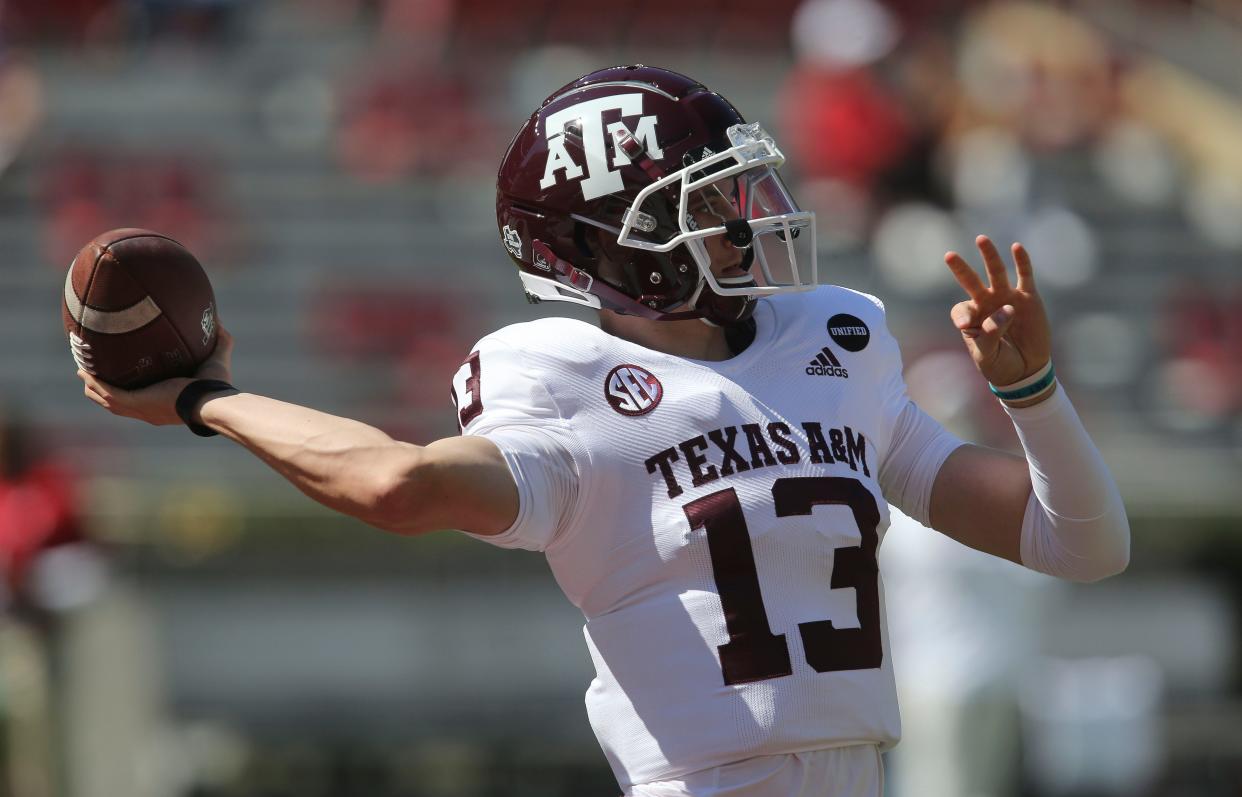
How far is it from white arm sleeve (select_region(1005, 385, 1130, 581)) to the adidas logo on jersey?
260mm

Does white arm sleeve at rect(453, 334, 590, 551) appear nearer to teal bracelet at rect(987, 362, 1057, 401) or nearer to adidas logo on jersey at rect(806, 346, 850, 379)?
adidas logo on jersey at rect(806, 346, 850, 379)

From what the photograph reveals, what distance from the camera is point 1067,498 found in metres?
2.44

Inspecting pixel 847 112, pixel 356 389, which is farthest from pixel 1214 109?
pixel 356 389

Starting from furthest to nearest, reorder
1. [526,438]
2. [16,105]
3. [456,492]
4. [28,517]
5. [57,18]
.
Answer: [57,18]
[16,105]
[28,517]
[526,438]
[456,492]

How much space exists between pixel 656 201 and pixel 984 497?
686 millimetres

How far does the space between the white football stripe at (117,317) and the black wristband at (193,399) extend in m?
0.13

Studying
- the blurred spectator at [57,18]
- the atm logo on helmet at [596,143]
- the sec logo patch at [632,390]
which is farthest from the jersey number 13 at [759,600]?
the blurred spectator at [57,18]

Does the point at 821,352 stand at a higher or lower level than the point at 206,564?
higher

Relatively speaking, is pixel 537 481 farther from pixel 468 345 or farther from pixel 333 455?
pixel 468 345

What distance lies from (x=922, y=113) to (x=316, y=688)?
18.9 ft

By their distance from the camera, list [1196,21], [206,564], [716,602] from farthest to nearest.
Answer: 1. [1196,21]
2. [206,564]
3. [716,602]

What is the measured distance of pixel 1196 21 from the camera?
44.4ft

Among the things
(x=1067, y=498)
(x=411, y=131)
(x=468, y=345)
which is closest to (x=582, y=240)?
(x=1067, y=498)

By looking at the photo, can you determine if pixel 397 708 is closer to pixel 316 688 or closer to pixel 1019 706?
pixel 316 688
